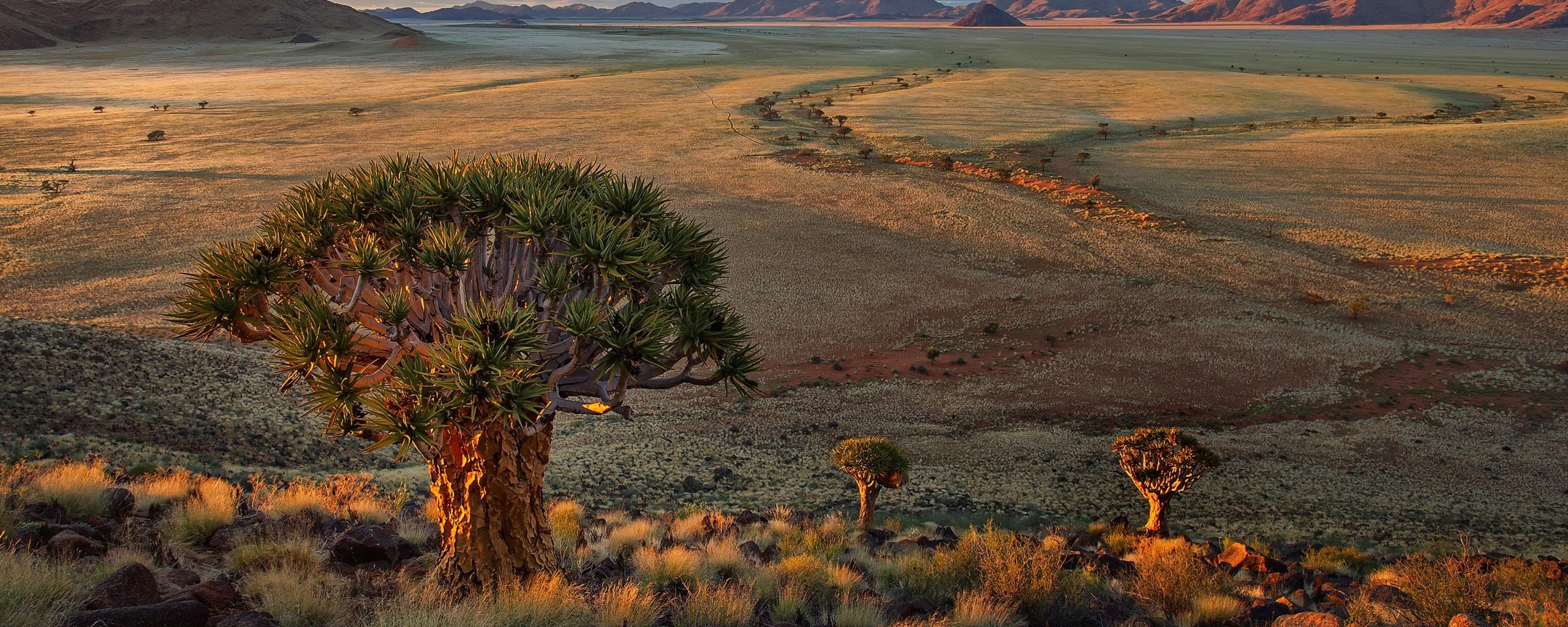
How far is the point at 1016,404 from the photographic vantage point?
64.0 feet

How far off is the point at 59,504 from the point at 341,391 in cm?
453

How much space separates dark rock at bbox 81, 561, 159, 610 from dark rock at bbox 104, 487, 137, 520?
139 inches

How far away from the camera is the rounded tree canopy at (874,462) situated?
44.1ft

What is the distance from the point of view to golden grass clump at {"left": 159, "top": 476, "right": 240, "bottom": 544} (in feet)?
27.3

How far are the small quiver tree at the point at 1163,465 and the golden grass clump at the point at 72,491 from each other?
1388 centimetres

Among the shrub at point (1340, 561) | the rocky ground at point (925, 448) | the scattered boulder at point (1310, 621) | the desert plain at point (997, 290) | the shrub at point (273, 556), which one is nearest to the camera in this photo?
the scattered boulder at point (1310, 621)

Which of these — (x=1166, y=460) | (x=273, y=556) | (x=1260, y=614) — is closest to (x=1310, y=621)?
(x=1260, y=614)

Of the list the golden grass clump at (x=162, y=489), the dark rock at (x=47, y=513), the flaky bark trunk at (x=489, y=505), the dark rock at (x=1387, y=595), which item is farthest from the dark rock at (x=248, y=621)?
the dark rock at (x=1387, y=595)

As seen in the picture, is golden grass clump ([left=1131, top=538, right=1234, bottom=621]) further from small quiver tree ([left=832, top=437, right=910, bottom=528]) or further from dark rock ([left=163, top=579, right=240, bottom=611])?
dark rock ([left=163, top=579, right=240, bottom=611])

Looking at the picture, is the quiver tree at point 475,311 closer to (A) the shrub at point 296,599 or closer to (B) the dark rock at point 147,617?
(A) the shrub at point 296,599

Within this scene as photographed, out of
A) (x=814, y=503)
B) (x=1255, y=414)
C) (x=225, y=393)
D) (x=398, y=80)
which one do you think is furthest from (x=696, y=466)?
(x=398, y=80)

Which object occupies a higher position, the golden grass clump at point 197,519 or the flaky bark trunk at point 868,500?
the golden grass clump at point 197,519

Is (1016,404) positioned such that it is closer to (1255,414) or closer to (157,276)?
(1255,414)

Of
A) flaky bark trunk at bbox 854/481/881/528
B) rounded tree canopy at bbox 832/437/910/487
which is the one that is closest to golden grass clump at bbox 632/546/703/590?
rounded tree canopy at bbox 832/437/910/487
